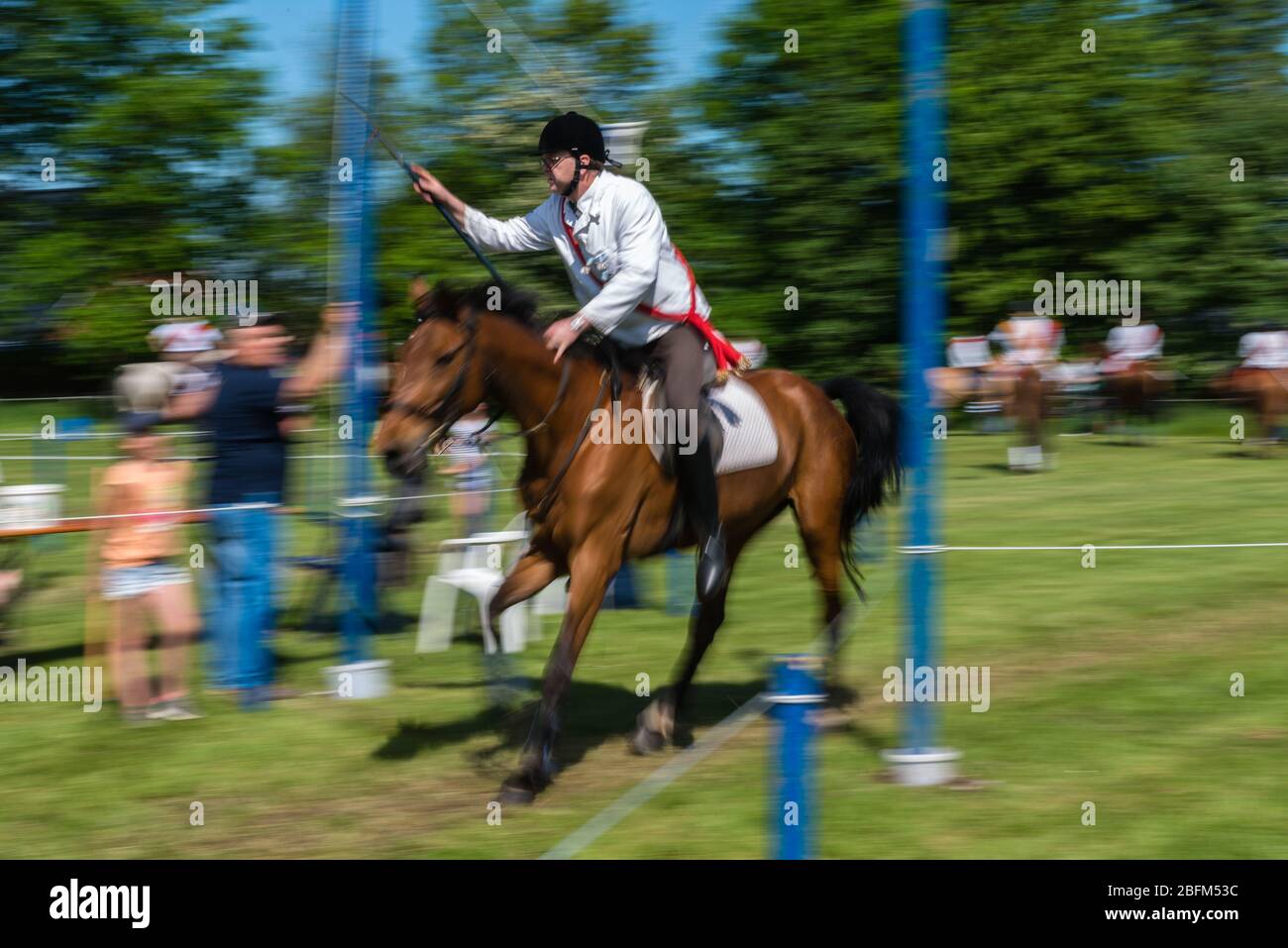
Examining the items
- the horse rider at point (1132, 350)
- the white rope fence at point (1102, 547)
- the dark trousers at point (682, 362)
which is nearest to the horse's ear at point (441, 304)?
the dark trousers at point (682, 362)

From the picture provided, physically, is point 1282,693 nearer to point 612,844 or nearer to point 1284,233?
point 612,844

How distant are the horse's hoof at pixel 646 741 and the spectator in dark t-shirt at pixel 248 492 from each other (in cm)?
246

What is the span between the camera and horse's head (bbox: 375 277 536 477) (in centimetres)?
616

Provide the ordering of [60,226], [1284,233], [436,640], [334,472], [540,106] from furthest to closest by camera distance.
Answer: [60,226] < [540,106] < [1284,233] < [334,472] < [436,640]

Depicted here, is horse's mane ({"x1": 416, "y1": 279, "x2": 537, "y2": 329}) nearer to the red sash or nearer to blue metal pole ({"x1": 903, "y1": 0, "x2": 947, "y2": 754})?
the red sash

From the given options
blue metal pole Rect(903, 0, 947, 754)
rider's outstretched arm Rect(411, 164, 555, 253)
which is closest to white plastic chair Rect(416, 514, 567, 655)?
rider's outstretched arm Rect(411, 164, 555, 253)

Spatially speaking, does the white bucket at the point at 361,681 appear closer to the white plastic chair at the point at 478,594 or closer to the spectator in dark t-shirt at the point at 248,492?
the spectator in dark t-shirt at the point at 248,492

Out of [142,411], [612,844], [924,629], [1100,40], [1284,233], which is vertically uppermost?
[1100,40]

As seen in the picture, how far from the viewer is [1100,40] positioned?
2952 cm

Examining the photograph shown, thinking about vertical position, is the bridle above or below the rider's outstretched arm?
below

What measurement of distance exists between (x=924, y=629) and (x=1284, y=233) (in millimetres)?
26106

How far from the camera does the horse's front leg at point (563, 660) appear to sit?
652 cm

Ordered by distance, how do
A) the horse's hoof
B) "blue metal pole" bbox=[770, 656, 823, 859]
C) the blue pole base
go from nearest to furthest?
"blue metal pole" bbox=[770, 656, 823, 859], the blue pole base, the horse's hoof
